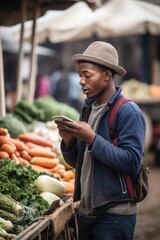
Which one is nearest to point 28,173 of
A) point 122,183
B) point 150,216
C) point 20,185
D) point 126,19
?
point 20,185

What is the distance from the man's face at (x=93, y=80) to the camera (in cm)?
454

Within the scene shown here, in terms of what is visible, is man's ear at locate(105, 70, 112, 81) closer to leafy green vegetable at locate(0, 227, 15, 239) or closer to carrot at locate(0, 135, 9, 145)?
leafy green vegetable at locate(0, 227, 15, 239)

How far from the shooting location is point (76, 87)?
1808 centimetres

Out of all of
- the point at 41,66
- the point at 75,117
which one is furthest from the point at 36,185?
the point at 41,66

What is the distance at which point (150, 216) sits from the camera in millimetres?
10078

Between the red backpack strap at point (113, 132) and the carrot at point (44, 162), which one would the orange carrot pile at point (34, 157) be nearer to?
the carrot at point (44, 162)

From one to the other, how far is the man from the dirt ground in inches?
158

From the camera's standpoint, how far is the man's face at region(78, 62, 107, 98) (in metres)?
4.54

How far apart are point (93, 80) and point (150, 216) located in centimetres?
589

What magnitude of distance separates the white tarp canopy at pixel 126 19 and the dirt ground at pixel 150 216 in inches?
126

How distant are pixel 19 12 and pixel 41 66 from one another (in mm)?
16479

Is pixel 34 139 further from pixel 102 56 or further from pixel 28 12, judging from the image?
pixel 28 12

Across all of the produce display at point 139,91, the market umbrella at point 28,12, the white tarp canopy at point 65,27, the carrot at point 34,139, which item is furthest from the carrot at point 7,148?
the produce display at point 139,91

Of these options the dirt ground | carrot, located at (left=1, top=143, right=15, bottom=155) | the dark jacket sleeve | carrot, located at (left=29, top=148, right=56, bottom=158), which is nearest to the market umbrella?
the dirt ground
